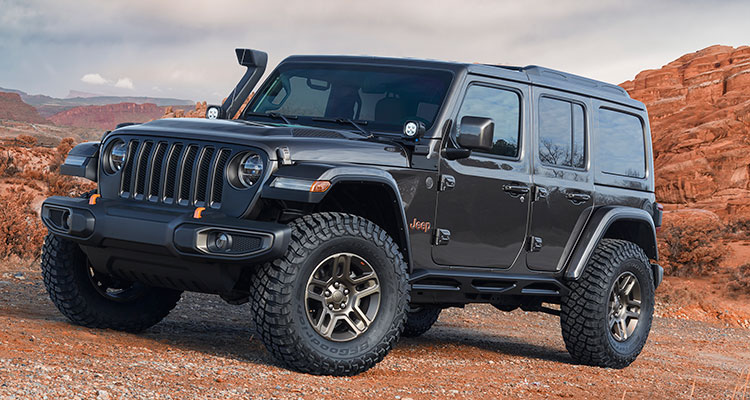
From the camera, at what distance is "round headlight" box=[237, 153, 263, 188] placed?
16.1 feet

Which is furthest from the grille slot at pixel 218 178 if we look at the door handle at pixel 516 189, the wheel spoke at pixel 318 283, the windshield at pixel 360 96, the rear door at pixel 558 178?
the rear door at pixel 558 178

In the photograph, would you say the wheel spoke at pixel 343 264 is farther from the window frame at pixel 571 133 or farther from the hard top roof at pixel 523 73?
the window frame at pixel 571 133

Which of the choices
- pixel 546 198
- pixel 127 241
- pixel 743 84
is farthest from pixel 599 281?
pixel 743 84

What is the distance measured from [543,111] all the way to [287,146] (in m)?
2.69

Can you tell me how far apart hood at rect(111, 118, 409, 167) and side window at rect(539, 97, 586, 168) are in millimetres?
1718

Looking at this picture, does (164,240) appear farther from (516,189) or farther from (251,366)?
(516,189)

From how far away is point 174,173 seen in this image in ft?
17.1

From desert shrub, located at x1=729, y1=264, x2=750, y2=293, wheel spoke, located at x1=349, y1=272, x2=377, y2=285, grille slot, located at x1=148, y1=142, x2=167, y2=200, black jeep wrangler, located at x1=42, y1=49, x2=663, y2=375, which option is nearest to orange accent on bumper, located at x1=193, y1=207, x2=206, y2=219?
black jeep wrangler, located at x1=42, y1=49, x2=663, y2=375

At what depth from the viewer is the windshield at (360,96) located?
6047 millimetres

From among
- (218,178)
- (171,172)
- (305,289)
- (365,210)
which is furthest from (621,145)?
(171,172)

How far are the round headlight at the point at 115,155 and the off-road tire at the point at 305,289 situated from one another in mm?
1341

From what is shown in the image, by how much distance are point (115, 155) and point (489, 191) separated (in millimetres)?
2577

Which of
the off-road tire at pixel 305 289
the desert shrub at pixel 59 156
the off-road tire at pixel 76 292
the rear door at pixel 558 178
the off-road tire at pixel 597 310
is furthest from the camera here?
the desert shrub at pixel 59 156

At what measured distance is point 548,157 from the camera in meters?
6.88
